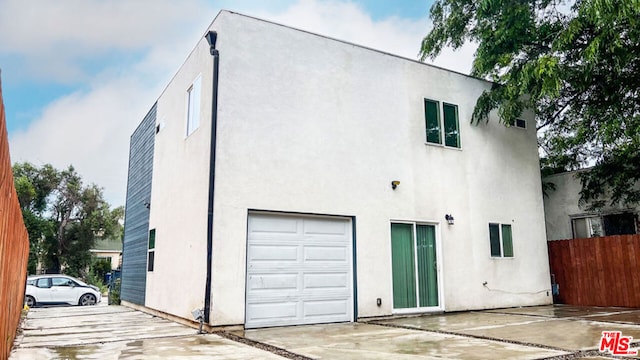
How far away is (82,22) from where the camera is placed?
13242 mm

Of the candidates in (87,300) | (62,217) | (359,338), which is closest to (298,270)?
(359,338)

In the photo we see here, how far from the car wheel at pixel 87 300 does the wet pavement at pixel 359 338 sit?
24.5 ft

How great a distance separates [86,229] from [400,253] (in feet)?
76.4

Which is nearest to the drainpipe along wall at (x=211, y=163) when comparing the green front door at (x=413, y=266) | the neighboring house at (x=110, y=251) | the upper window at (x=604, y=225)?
the green front door at (x=413, y=266)

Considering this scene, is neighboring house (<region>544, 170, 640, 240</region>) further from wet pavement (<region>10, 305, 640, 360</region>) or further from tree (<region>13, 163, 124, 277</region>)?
tree (<region>13, 163, 124, 277</region>)

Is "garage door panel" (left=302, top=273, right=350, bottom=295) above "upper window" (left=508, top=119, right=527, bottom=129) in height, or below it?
below

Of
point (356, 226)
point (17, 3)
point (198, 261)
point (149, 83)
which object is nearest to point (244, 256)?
point (198, 261)

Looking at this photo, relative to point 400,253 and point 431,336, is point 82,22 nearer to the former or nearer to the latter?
point 400,253

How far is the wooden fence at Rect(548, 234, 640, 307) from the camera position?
32.2 ft

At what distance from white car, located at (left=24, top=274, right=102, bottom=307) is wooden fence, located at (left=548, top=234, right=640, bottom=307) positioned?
47.7 feet

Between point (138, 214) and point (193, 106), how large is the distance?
17.3ft

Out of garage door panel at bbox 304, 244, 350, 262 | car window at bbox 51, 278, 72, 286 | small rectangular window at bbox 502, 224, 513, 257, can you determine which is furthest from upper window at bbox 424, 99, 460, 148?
car window at bbox 51, 278, 72, 286

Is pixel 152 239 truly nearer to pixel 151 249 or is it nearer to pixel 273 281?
pixel 151 249

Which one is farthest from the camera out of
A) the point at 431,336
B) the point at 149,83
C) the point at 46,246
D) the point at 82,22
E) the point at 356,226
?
the point at 46,246
